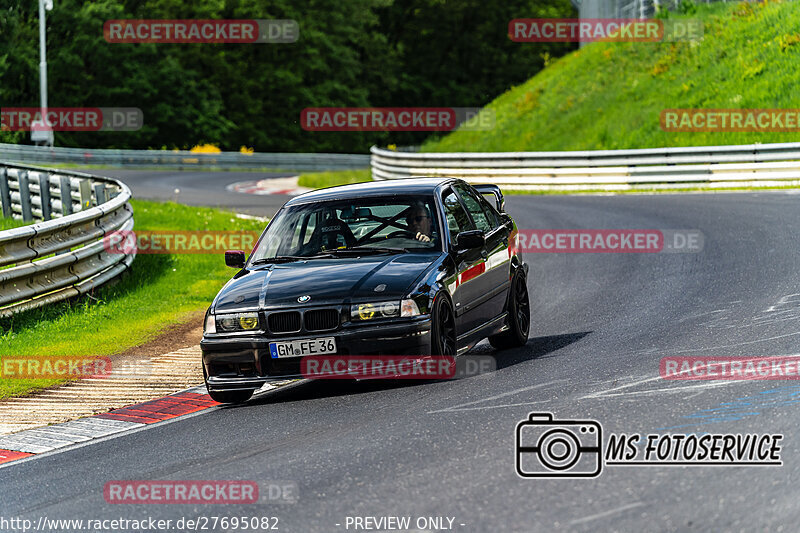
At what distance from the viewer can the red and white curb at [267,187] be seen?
35781 mm

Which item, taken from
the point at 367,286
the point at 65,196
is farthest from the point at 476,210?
the point at 65,196

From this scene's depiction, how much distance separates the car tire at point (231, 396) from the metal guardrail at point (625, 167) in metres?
19.3

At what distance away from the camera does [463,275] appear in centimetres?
956

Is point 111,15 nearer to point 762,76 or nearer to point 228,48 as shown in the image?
point 228,48

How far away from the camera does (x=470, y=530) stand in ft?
16.6

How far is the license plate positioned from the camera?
8.56 m

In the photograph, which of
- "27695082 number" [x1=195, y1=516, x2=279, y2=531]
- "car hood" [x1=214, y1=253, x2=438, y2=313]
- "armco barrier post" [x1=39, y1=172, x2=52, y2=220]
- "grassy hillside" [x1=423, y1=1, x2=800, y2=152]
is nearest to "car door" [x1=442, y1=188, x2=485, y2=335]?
"car hood" [x1=214, y1=253, x2=438, y2=313]

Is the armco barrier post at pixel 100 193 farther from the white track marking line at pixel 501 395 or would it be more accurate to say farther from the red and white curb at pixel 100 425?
the white track marking line at pixel 501 395

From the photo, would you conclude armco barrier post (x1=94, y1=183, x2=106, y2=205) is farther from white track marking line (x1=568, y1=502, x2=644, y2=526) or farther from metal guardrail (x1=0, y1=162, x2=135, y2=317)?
white track marking line (x1=568, y1=502, x2=644, y2=526)

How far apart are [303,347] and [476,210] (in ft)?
9.48

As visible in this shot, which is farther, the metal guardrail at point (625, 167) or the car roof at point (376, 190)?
the metal guardrail at point (625, 167)
